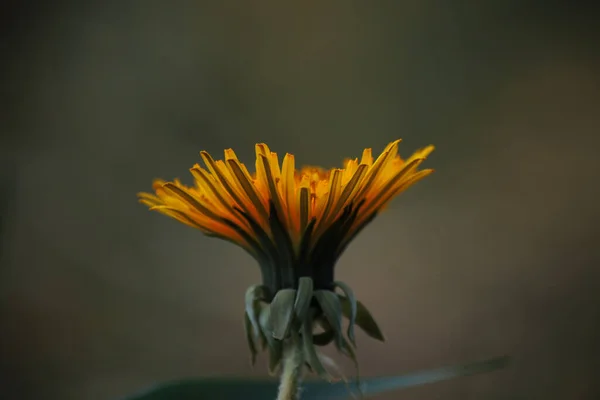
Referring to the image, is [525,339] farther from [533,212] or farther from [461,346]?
[533,212]

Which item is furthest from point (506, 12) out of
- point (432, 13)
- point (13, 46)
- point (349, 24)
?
point (13, 46)

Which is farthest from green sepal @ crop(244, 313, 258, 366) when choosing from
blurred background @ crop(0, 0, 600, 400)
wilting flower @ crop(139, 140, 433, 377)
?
blurred background @ crop(0, 0, 600, 400)

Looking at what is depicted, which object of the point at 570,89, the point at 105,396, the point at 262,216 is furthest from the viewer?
the point at 570,89

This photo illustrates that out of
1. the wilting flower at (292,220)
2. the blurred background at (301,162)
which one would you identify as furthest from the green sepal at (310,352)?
the blurred background at (301,162)

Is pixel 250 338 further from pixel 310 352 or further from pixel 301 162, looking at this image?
pixel 301 162

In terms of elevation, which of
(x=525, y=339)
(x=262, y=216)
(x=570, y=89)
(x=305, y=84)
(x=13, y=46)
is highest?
(x=13, y=46)

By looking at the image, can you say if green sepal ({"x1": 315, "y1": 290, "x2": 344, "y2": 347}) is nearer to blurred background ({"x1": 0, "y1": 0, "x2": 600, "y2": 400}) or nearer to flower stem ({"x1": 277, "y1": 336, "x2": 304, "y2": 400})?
flower stem ({"x1": 277, "y1": 336, "x2": 304, "y2": 400})
